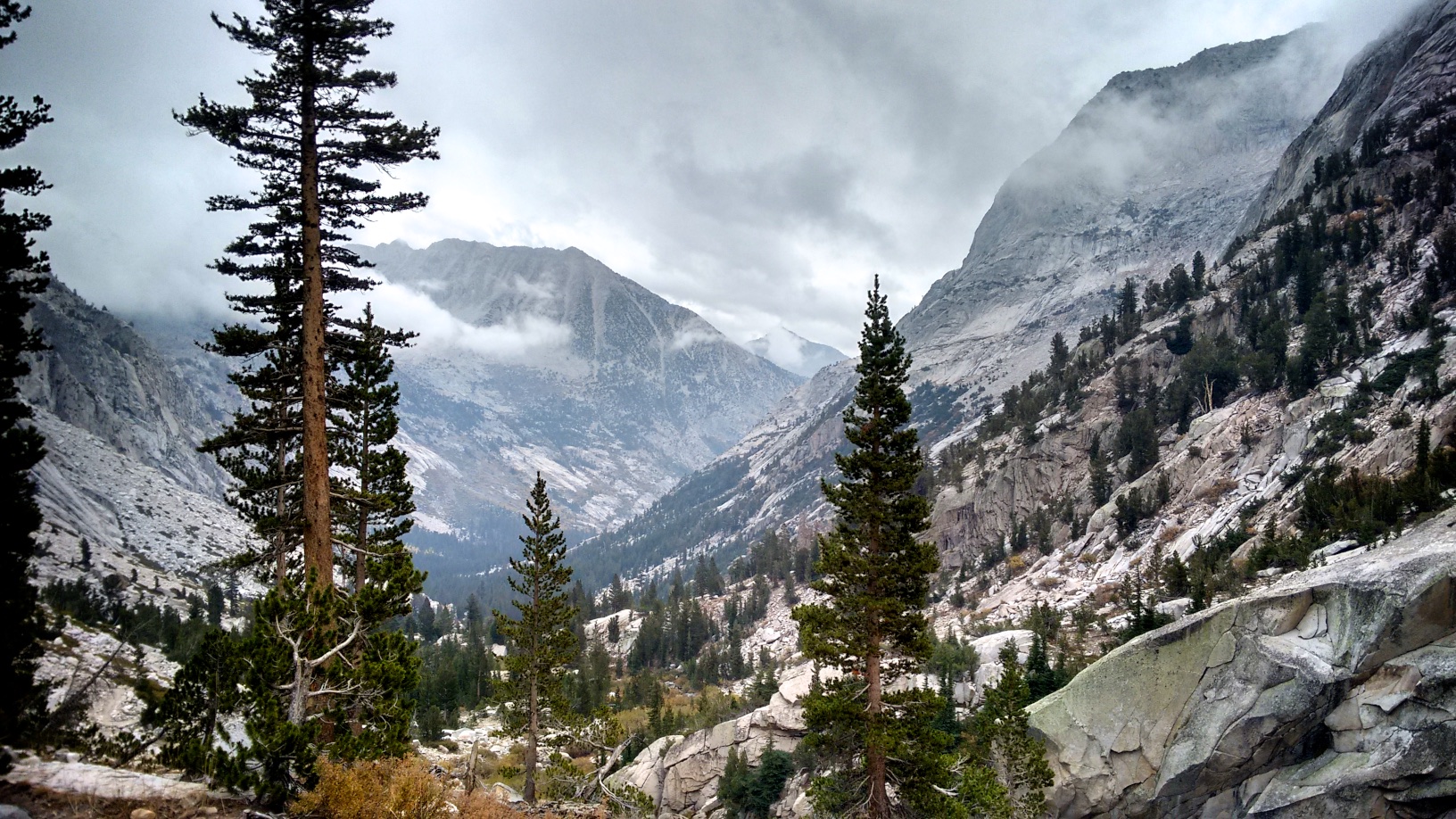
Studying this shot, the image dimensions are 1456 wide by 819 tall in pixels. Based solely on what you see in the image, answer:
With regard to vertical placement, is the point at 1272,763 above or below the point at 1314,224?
below

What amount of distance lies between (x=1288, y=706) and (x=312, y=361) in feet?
103

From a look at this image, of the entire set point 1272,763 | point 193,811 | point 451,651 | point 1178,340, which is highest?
point 1178,340

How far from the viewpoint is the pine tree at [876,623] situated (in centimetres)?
2061

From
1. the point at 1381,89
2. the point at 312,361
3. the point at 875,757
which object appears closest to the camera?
the point at 312,361

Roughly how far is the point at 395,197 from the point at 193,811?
1231cm

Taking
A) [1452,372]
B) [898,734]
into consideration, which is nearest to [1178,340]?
[1452,372]

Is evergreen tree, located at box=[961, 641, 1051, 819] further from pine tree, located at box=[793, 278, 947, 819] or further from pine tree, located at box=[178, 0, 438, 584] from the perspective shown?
pine tree, located at box=[178, 0, 438, 584]

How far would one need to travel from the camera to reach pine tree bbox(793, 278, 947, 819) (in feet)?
67.6

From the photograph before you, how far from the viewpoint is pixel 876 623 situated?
68.1 ft

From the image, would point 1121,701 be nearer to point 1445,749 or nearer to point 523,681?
point 1445,749

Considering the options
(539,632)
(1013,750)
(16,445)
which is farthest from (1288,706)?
(16,445)

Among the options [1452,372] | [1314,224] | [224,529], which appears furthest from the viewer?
[224,529]

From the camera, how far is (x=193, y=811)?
33.8 feet

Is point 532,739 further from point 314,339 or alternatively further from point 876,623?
point 314,339
